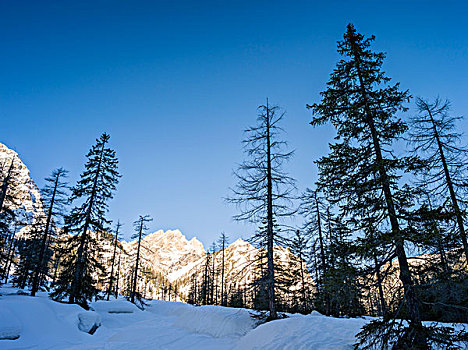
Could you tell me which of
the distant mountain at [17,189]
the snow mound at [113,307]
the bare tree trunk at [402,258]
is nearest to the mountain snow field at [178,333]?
the bare tree trunk at [402,258]

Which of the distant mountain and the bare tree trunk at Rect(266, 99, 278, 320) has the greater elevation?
the distant mountain

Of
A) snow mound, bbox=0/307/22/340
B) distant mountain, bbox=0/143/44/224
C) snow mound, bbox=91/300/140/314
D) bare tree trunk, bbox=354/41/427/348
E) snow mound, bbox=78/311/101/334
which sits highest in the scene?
distant mountain, bbox=0/143/44/224

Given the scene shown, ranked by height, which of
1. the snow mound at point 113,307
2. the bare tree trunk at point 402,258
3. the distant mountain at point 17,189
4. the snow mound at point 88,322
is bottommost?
the snow mound at point 113,307

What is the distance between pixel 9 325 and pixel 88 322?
15.6ft

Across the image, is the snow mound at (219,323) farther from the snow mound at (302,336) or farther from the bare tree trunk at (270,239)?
the snow mound at (302,336)

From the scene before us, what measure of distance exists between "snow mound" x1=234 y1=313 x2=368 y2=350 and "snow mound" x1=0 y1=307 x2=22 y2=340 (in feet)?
30.1

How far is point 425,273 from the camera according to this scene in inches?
258

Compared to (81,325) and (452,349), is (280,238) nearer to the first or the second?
(452,349)

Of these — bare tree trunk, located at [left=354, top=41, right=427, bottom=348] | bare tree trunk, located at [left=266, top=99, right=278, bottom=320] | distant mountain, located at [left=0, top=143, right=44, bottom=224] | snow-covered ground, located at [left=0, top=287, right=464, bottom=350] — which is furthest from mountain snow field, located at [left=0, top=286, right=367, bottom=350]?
distant mountain, located at [left=0, top=143, right=44, bottom=224]

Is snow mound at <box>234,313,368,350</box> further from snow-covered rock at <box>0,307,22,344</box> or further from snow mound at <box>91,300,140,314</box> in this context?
snow mound at <box>91,300,140,314</box>

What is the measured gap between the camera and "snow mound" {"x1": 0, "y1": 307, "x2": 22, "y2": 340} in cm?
958

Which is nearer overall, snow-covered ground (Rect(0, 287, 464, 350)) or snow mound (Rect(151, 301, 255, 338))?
snow-covered ground (Rect(0, 287, 464, 350))

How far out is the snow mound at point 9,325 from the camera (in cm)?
958

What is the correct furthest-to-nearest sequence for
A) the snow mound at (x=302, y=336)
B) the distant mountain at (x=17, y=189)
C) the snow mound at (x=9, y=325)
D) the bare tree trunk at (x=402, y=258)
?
the distant mountain at (x=17, y=189), the snow mound at (x=9, y=325), the snow mound at (x=302, y=336), the bare tree trunk at (x=402, y=258)
